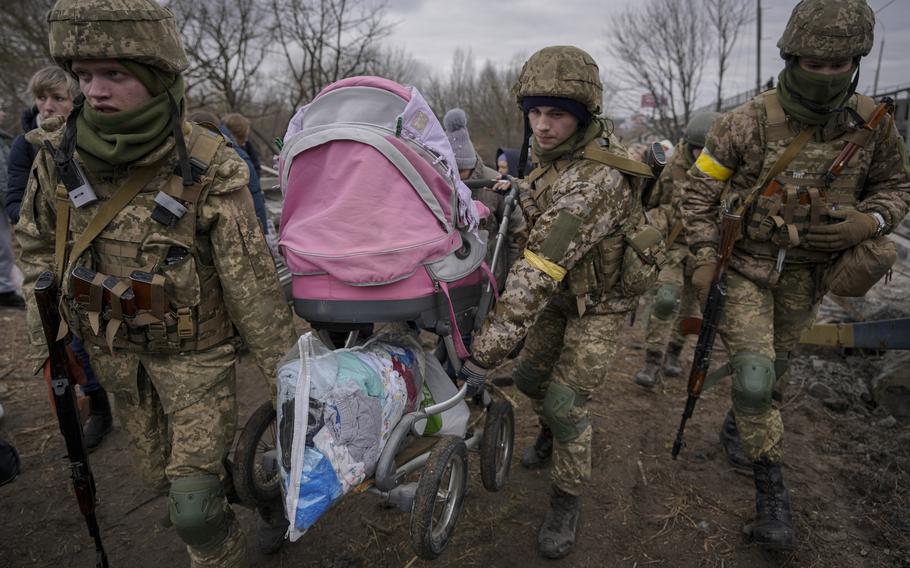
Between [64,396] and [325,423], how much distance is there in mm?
1364

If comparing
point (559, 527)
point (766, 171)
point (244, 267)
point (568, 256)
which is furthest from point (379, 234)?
point (766, 171)

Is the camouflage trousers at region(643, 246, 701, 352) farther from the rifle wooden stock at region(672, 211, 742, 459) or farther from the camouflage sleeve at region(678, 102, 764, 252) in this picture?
the camouflage sleeve at region(678, 102, 764, 252)

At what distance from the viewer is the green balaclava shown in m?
2.03

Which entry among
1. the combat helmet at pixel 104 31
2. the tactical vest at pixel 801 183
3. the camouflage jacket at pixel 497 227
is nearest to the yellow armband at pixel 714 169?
the tactical vest at pixel 801 183

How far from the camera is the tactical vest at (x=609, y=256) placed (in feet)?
8.81

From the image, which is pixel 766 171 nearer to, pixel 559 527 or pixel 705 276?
pixel 705 276

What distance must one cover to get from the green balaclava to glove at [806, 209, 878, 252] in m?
3.08

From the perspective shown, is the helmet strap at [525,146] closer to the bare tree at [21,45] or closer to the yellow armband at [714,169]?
the yellow armband at [714,169]

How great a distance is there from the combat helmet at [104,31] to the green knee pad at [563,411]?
227 cm

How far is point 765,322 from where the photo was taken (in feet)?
9.80

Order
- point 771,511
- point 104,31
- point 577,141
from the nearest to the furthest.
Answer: point 104,31 < point 577,141 < point 771,511

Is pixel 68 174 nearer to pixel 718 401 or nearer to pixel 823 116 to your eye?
pixel 823 116

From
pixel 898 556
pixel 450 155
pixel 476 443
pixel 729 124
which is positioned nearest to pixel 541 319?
pixel 476 443

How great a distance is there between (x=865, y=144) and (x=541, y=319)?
73.4 inches
